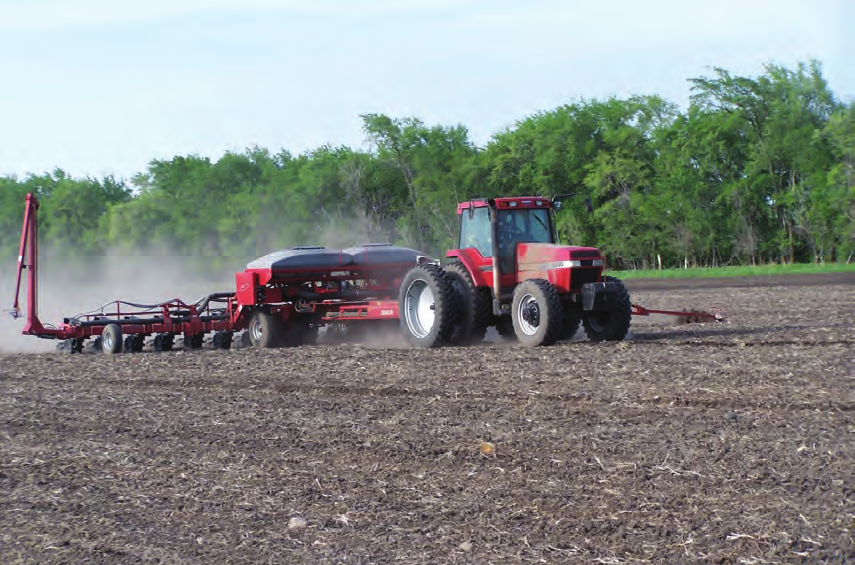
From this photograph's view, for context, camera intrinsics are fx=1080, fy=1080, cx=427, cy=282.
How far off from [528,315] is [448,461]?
7122 mm

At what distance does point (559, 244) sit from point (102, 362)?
6.55 m

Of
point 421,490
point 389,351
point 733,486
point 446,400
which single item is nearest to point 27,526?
point 421,490

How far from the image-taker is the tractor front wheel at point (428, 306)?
14.7m

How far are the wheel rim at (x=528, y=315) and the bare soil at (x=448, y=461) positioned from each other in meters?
Answer: 1.12

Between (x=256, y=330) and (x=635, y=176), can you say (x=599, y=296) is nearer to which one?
(x=256, y=330)

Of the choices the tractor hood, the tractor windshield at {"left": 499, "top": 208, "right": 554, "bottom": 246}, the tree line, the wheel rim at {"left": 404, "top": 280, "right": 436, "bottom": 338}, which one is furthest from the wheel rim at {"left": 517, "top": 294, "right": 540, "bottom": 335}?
the tree line

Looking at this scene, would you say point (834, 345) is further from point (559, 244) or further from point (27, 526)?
point (27, 526)

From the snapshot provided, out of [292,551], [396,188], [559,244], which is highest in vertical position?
[396,188]

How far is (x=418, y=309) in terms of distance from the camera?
15.6 m

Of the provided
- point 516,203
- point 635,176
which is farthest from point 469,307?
point 635,176

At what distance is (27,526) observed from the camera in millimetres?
6066

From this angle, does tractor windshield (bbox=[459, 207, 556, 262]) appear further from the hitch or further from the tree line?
the tree line

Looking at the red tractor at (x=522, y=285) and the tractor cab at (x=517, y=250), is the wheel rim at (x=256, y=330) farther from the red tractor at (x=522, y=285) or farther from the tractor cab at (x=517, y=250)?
the tractor cab at (x=517, y=250)

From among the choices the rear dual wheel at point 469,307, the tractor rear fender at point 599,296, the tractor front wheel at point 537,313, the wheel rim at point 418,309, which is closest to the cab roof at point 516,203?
the rear dual wheel at point 469,307
